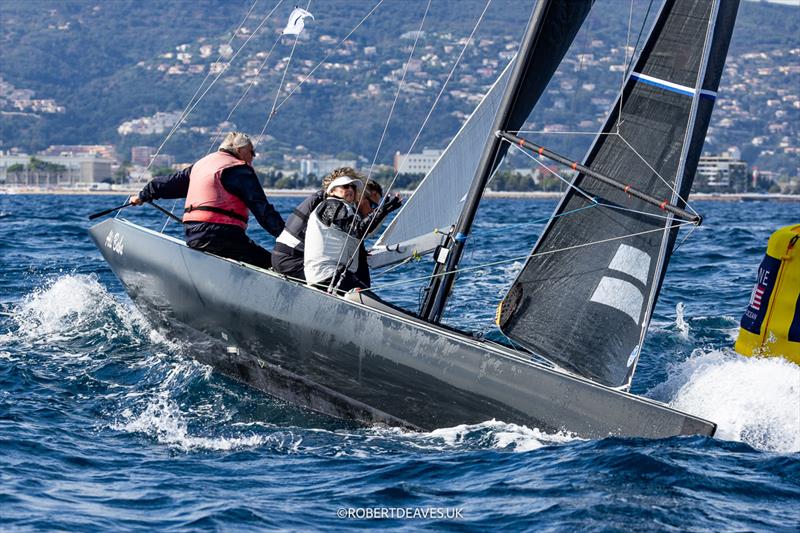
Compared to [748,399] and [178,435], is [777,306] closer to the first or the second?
[748,399]

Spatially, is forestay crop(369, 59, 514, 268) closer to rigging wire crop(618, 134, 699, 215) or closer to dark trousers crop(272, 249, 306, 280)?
dark trousers crop(272, 249, 306, 280)

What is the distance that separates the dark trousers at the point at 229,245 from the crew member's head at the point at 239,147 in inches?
15.4

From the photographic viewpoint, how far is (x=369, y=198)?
5.68 meters

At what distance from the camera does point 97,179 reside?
79.9m

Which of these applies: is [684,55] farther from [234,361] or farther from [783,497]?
[234,361]

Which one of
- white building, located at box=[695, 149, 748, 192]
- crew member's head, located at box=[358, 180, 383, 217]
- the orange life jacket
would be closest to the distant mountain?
white building, located at box=[695, 149, 748, 192]

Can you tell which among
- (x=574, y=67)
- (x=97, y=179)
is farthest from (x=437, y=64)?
(x=97, y=179)

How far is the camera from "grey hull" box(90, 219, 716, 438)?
476 centimetres

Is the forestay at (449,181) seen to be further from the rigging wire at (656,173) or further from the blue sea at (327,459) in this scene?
the rigging wire at (656,173)

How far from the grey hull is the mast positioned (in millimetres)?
383

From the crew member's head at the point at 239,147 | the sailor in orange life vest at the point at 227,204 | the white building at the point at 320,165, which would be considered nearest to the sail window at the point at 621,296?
the sailor in orange life vest at the point at 227,204

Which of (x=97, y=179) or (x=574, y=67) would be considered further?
(x=574, y=67)

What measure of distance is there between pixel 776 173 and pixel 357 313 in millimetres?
109482

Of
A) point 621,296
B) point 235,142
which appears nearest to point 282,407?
point 235,142
